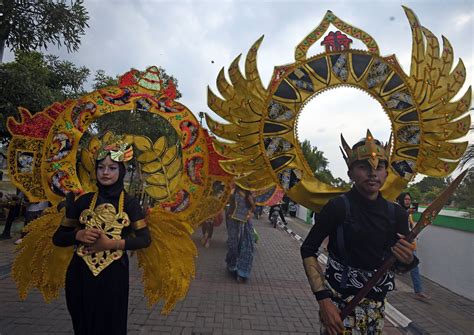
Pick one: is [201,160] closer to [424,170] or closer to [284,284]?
[424,170]

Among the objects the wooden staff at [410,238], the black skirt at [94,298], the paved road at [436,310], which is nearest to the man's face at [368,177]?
the wooden staff at [410,238]

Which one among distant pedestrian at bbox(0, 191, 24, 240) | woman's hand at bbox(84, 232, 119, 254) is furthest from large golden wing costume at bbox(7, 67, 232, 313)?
distant pedestrian at bbox(0, 191, 24, 240)

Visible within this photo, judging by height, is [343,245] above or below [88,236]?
above

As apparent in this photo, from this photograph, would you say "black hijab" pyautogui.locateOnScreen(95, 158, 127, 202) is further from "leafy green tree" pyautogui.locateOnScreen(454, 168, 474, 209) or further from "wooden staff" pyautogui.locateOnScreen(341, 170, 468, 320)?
"leafy green tree" pyautogui.locateOnScreen(454, 168, 474, 209)

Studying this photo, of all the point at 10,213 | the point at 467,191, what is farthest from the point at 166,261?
the point at 10,213

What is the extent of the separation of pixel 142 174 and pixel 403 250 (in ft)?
7.96

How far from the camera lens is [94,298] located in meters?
2.17

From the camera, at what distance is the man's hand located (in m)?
1.89

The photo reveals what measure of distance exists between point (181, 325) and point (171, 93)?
2660 millimetres

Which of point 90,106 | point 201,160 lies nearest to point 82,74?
point 90,106

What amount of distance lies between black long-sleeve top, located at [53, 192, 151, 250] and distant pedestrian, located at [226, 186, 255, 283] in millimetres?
2983

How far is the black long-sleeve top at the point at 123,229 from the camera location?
2236 millimetres

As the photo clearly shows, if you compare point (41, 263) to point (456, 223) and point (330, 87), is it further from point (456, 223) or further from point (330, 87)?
point (456, 223)

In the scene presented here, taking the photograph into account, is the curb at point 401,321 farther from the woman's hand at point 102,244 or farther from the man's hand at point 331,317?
the woman's hand at point 102,244
